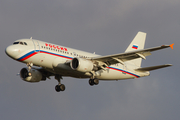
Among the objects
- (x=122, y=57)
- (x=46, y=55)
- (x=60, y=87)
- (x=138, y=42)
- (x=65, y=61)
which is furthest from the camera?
(x=138, y=42)

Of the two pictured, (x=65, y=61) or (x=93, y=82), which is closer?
(x=65, y=61)

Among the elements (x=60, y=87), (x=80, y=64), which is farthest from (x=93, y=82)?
(x=60, y=87)

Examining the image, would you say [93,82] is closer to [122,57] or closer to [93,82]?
[93,82]

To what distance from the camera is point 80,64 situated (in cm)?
4403

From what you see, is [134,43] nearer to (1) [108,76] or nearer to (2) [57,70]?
(1) [108,76]

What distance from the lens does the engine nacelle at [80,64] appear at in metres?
44.1

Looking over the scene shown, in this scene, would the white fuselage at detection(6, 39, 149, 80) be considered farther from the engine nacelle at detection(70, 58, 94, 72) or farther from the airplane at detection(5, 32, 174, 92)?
the engine nacelle at detection(70, 58, 94, 72)

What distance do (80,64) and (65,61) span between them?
2196 mm

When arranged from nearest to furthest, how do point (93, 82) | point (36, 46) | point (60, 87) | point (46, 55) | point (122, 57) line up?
point (36, 46)
point (46, 55)
point (122, 57)
point (93, 82)
point (60, 87)

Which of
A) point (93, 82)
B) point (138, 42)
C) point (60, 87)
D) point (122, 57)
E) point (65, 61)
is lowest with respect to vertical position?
point (93, 82)

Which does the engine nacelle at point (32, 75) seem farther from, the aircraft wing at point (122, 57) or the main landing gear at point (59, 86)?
the aircraft wing at point (122, 57)

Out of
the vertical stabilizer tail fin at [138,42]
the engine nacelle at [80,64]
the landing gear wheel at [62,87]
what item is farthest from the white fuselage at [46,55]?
the vertical stabilizer tail fin at [138,42]

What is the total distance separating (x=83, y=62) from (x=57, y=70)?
373 centimetres

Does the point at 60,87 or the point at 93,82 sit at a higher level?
the point at 60,87
